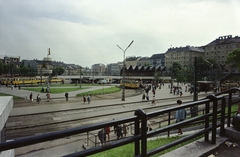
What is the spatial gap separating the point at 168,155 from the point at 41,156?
899 centimetres

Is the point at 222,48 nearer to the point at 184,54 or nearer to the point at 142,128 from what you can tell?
the point at 184,54

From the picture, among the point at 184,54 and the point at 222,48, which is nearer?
the point at 222,48

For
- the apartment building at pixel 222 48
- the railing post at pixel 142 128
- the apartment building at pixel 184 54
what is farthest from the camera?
the apartment building at pixel 184 54

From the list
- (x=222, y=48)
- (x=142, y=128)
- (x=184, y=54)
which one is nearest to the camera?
(x=142, y=128)

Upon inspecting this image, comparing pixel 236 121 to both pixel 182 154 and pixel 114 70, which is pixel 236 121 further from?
pixel 114 70

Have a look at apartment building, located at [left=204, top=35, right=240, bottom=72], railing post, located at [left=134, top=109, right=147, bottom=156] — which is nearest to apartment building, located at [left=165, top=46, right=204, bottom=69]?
apartment building, located at [left=204, top=35, right=240, bottom=72]

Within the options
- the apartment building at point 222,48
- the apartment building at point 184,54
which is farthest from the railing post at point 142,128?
the apartment building at point 184,54

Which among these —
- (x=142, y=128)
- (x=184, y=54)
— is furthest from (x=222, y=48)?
(x=142, y=128)

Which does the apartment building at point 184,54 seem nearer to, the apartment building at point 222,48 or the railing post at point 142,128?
the apartment building at point 222,48

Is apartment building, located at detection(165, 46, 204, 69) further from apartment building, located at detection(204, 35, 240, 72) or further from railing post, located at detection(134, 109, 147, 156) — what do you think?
railing post, located at detection(134, 109, 147, 156)

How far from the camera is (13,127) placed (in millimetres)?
14383

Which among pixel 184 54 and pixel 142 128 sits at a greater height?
pixel 184 54

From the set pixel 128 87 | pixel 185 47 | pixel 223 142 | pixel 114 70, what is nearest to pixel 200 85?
pixel 128 87

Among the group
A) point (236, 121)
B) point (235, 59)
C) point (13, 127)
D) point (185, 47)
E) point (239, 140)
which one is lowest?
point (13, 127)
